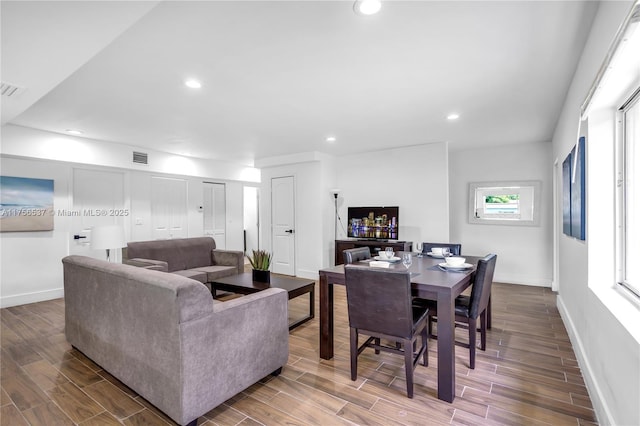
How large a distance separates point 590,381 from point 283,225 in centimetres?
513

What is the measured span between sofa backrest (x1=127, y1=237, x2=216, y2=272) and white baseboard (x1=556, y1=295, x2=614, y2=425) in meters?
4.70

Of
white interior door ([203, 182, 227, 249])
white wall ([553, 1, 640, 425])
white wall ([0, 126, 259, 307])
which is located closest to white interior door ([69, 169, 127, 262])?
white wall ([0, 126, 259, 307])

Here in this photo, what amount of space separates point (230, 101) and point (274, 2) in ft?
5.46

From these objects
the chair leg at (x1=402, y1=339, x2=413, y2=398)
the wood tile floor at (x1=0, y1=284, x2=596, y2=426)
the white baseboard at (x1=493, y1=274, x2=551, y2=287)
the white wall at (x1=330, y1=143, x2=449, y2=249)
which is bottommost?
the wood tile floor at (x1=0, y1=284, x2=596, y2=426)

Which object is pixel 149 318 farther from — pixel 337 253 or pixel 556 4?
pixel 337 253

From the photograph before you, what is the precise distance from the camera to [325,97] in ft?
10.3

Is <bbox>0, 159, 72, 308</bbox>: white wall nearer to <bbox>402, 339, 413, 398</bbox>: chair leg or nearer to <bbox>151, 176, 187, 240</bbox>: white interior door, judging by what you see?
<bbox>151, 176, 187, 240</bbox>: white interior door

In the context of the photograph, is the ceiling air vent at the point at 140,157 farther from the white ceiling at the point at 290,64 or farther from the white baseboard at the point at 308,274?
the white baseboard at the point at 308,274

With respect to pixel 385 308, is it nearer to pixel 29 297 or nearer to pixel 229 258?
pixel 229 258

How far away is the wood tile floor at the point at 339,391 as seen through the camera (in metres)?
1.88

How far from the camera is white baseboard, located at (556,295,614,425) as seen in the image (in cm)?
173

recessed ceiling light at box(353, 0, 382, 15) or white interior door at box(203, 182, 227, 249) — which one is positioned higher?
recessed ceiling light at box(353, 0, 382, 15)

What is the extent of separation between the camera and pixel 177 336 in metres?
1.67

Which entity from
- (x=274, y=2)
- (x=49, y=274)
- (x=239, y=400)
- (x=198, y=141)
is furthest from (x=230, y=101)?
(x=49, y=274)
